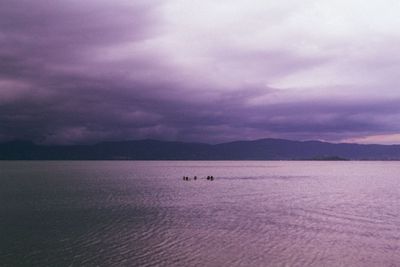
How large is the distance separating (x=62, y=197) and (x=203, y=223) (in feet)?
138

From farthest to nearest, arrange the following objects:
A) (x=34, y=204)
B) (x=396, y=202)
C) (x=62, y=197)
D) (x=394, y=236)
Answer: (x=62, y=197)
(x=396, y=202)
(x=34, y=204)
(x=394, y=236)

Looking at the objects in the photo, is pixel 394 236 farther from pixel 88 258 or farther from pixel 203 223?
pixel 88 258

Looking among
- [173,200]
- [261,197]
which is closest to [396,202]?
[261,197]

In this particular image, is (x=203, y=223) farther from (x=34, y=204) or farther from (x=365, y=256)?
(x=34, y=204)

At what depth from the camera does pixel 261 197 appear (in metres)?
86.4

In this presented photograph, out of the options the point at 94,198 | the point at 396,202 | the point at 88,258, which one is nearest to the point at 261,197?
the point at 396,202

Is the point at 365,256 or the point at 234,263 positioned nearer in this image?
the point at 234,263

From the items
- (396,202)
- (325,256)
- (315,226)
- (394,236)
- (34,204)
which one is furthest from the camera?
(396,202)

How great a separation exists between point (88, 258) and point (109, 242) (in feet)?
21.0

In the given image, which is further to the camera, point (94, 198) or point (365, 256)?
point (94, 198)

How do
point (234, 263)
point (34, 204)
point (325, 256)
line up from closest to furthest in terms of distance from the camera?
1. point (234, 263)
2. point (325, 256)
3. point (34, 204)

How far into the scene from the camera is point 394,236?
148ft

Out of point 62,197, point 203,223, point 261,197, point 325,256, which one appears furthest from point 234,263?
point 62,197

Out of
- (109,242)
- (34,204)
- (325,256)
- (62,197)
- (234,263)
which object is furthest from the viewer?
(62,197)
